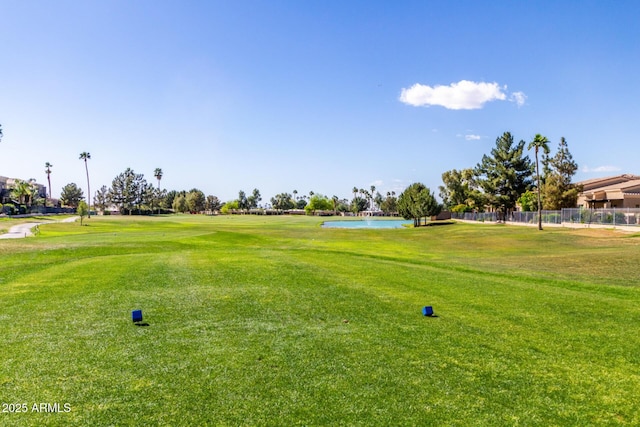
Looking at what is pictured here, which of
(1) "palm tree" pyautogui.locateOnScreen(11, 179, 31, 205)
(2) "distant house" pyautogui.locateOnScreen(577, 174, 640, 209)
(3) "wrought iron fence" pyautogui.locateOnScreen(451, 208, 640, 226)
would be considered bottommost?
(3) "wrought iron fence" pyautogui.locateOnScreen(451, 208, 640, 226)

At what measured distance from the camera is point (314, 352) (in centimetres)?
689

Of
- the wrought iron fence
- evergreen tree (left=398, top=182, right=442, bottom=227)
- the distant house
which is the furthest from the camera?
evergreen tree (left=398, top=182, right=442, bottom=227)

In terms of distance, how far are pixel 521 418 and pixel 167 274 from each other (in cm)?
1251

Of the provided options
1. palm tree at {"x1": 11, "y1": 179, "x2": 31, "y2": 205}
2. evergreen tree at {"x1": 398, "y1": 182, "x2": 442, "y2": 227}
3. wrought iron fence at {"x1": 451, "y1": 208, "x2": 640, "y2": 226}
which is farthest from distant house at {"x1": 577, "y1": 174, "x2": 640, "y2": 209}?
palm tree at {"x1": 11, "y1": 179, "x2": 31, "y2": 205}

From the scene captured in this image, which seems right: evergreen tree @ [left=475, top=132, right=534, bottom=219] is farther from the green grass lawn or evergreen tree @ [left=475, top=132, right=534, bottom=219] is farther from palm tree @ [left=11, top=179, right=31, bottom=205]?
palm tree @ [left=11, top=179, right=31, bottom=205]

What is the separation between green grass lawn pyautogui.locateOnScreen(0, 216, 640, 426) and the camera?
16.4 feet

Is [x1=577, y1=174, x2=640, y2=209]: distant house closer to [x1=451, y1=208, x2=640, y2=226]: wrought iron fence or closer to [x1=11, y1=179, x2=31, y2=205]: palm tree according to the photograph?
[x1=451, y1=208, x2=640, y2=226]: wrought iron fence

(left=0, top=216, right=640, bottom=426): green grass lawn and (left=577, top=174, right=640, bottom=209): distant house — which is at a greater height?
(left=577, top=174, right=640, bottom=209): distant house

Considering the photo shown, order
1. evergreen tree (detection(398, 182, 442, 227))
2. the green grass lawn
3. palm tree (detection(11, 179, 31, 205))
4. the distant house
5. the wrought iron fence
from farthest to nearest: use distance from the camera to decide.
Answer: palm tree (detection(11, 179, 31, 205)), evergreen tree (detection(398, 182, 442, 227)), the distant house, the wrought iron fence, the green grass lawn

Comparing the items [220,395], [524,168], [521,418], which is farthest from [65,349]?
[524,168]

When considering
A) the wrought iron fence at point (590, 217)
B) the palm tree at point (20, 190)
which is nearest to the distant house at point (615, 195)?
the wrought iron fence at point (590, 217)

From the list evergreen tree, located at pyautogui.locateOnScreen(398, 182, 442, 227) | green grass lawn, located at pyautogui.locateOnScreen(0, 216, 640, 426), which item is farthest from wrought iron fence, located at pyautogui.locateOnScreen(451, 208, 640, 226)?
green grass lawn, located at pyautogui.locateOnScreen(0, 216, 640, 426)

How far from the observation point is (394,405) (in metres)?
5.12

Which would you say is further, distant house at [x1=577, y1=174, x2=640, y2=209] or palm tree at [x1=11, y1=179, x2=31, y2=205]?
palm tree at [x1=11, y1=179, x2=31, y2=205]
